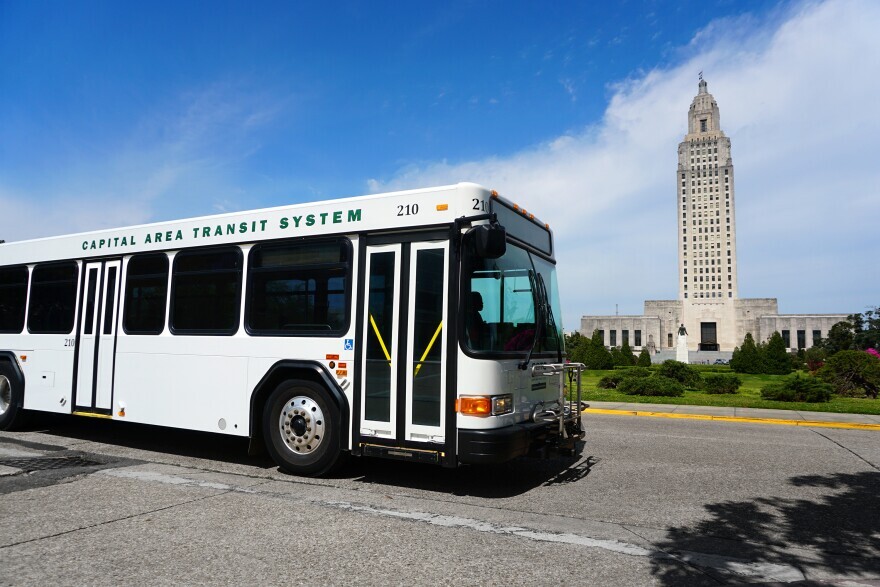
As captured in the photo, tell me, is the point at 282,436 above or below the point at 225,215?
below

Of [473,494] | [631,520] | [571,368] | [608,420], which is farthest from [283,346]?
[608,420]

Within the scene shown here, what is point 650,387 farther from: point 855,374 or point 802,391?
point 855,374

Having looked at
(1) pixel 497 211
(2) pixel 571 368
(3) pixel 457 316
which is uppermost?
(1) pixel 497 211

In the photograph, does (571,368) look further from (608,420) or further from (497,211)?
(608,420)

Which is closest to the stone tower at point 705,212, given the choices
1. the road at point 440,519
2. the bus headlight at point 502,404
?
the road at point 440,519

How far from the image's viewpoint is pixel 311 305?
22.3 feet

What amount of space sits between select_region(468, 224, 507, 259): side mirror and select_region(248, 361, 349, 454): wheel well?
219 cm

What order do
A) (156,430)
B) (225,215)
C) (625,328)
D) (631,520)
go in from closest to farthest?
(631,520) < (225,215) < (156,430) < (625,328)

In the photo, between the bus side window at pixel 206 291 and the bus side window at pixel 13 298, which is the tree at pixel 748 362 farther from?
the bus side window at pixel 13 298

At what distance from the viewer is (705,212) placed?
12300 centimetres

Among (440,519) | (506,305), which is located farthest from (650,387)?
(440,519)

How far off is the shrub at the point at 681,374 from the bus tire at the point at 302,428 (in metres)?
18.3

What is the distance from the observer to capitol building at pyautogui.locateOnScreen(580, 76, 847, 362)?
10612 centimetres

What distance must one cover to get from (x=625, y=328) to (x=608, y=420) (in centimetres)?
10332
